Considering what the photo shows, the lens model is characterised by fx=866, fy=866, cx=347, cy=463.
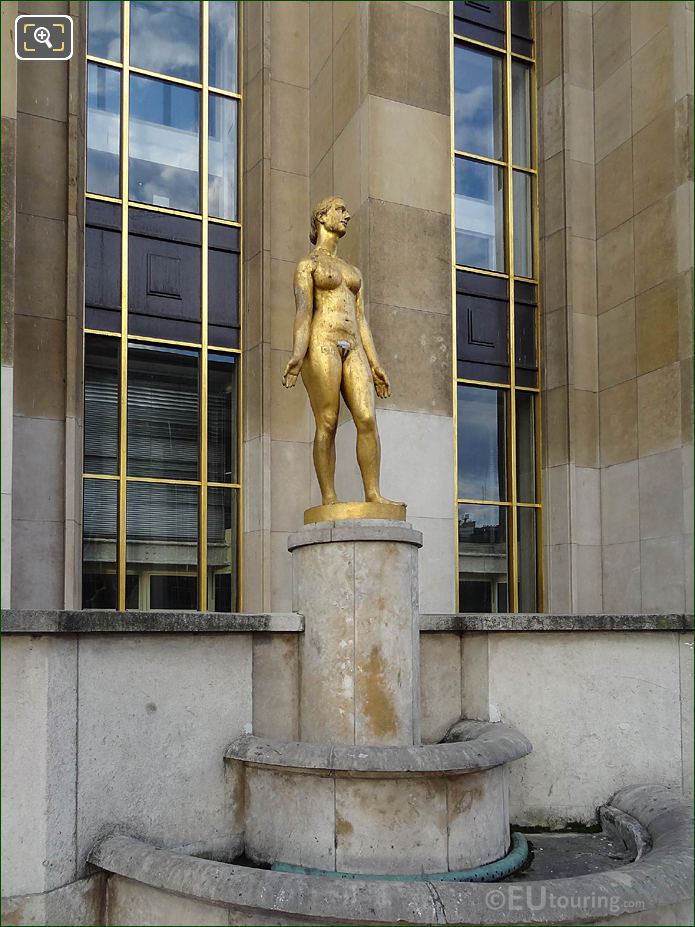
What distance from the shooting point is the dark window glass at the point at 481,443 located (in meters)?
13.2

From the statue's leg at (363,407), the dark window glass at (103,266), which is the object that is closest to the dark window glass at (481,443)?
the dark window glass at (103,266)

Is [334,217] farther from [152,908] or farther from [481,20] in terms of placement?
[481,20]

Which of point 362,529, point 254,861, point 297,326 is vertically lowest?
point 254,861

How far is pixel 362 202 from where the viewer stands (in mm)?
11594

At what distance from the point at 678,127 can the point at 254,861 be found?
1081cm

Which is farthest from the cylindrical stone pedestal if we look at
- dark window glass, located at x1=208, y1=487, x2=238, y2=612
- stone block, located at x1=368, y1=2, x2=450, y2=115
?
stone block, located at x1=368, y1=2, x2=450, y2=115

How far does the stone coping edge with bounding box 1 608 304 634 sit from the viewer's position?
5652mm

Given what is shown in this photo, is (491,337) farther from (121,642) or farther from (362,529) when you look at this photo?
(121,642)

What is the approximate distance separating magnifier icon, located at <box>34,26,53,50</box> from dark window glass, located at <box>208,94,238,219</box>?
239 cm

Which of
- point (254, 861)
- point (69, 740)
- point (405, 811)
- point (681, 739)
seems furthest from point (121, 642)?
point (681, 739)

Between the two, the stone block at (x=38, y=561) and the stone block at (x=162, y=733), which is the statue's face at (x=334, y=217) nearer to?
→ the stone block at (x=162, y=733)

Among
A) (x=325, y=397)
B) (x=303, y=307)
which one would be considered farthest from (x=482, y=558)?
(x=303, y=307)

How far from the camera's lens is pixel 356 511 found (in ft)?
22.2

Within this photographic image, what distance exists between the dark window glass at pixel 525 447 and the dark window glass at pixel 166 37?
22.9ft
